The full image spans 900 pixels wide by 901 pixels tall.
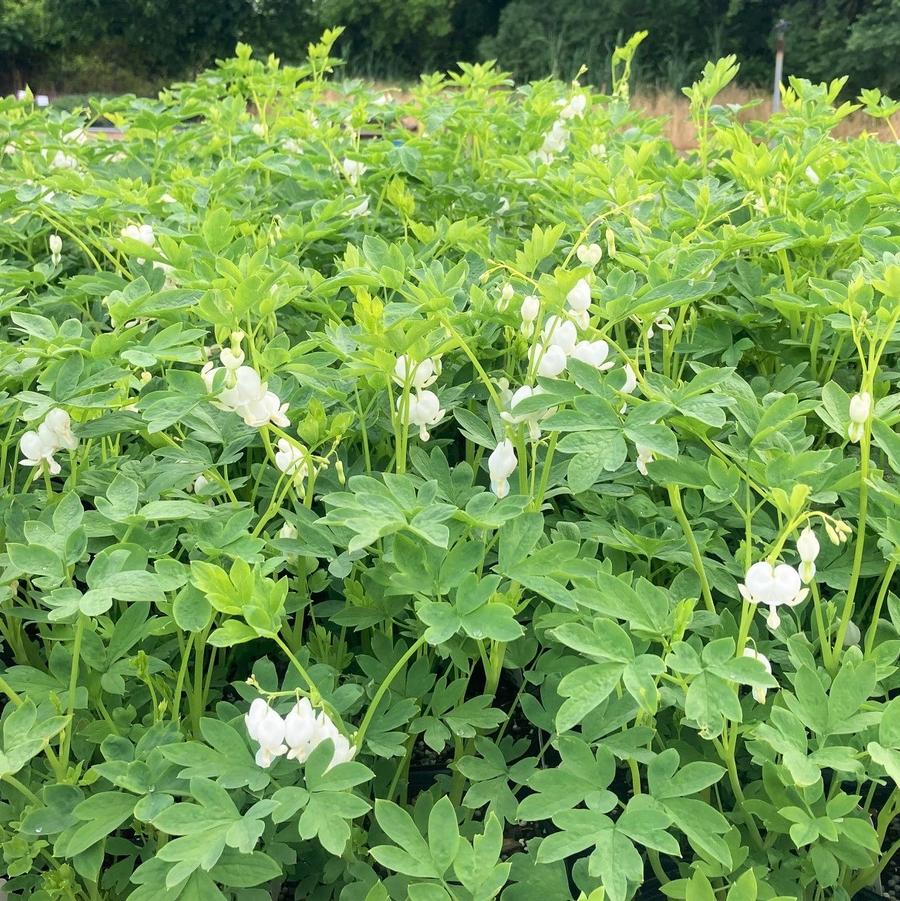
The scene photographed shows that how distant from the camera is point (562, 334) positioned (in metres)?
1.08

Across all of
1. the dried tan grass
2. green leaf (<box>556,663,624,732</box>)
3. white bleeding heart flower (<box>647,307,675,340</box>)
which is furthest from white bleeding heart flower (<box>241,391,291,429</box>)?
the dried tan grass

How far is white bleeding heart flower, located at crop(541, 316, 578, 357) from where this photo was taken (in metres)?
1.08

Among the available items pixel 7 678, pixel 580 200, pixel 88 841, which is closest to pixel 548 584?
pixel 88 841

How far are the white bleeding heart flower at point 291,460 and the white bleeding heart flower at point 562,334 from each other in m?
0.35

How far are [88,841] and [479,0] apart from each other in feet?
82.9

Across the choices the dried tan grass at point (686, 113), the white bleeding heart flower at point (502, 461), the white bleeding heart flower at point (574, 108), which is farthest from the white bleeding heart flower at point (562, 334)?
the dried tan grass at point (686, 113)

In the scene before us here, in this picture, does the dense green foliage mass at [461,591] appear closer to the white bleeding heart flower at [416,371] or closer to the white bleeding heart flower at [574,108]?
the white bleeding heart flower at [416,371]

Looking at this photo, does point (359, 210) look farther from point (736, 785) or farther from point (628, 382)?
point (736, 785)

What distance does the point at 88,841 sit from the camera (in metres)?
0.93

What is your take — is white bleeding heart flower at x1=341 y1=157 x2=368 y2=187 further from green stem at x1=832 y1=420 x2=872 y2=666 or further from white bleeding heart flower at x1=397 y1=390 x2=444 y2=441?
green stem at x1=832 y1=420 x2=872 y2=666

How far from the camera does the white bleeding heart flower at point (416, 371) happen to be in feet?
3.66

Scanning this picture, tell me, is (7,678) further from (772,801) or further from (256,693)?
(772,801)

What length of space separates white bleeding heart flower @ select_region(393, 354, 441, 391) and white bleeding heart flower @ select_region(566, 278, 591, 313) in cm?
Result: 21

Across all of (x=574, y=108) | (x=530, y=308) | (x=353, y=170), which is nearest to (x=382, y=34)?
(x=574, y=108)
